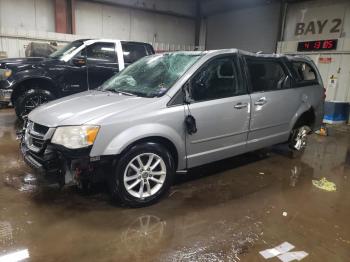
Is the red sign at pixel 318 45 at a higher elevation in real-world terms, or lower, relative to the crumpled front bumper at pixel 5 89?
higher

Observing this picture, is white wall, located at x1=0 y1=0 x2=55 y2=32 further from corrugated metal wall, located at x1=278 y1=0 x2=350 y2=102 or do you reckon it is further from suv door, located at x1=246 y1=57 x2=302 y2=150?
suv door, located at x1=246 y1=57 x2=302 y2=150

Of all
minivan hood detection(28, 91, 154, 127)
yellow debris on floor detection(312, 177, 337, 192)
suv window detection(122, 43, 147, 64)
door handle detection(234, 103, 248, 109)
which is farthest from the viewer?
suv window detection(122, 43, 147, 64)

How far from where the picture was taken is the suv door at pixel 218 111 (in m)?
3.14

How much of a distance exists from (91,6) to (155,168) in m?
10.1

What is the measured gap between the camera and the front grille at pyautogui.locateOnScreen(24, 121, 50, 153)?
8.98ft

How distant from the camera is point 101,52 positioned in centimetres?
625

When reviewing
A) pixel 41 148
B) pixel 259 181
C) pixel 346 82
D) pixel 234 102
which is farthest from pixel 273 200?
pixel 346 82

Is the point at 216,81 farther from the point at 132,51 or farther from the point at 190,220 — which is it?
the point at 132,51

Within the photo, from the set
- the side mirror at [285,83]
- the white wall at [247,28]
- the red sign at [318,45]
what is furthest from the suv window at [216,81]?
the white wall at [247,28]

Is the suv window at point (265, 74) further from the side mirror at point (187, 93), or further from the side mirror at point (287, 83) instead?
the side mirror at point (187, 93)

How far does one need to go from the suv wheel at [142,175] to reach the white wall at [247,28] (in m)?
10.4

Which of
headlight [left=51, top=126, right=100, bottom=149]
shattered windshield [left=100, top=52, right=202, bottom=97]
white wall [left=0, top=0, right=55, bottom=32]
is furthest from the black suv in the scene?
white wall [left=0, top=0, right=55, bottom=32]

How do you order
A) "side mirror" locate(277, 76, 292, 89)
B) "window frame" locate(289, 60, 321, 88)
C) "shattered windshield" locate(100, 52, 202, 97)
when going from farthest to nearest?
1. "window frame" locate(289, 60, 321, 88)
2. "side mirror" locate(277, 76, 292, 89)
3. "shattered windshield" locate(100, 52, 202, 97)

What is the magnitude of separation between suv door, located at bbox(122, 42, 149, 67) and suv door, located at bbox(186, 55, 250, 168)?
347cm
